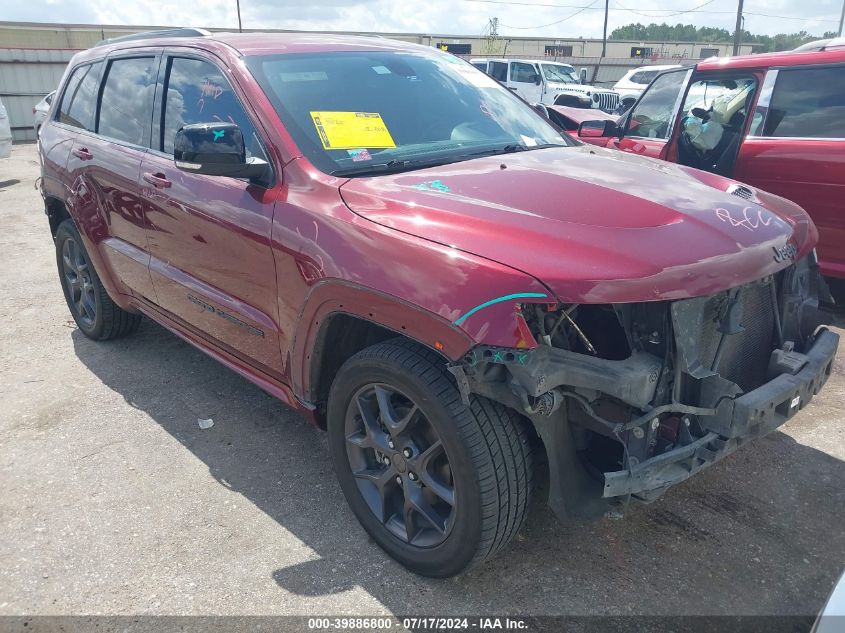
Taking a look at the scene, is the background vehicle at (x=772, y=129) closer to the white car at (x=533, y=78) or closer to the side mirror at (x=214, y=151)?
the side mirror at (x=214, y=151)

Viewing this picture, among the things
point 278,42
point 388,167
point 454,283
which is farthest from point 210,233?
point 454,283

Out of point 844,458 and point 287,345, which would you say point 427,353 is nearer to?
point 287,345

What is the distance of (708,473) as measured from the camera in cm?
324

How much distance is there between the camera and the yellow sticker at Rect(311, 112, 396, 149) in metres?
2.89

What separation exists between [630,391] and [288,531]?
1.61 metres

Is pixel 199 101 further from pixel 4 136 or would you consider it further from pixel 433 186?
pixel 4 136

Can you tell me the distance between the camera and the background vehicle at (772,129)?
4.73m

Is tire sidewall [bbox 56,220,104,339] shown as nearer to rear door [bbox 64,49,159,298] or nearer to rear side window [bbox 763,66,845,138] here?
rear door [bbox 64,49,159,298]

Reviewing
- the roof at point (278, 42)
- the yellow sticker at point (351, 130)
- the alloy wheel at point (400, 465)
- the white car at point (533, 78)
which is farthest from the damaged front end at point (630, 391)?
the white car at point (533, 78)

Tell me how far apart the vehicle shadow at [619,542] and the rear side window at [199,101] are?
1.52 meters

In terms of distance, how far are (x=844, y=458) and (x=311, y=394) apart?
258 cm

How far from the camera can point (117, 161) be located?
12.9ft

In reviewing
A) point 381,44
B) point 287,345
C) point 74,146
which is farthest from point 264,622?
point 74,146

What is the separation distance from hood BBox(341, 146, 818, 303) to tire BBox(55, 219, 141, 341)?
2.80 meters
